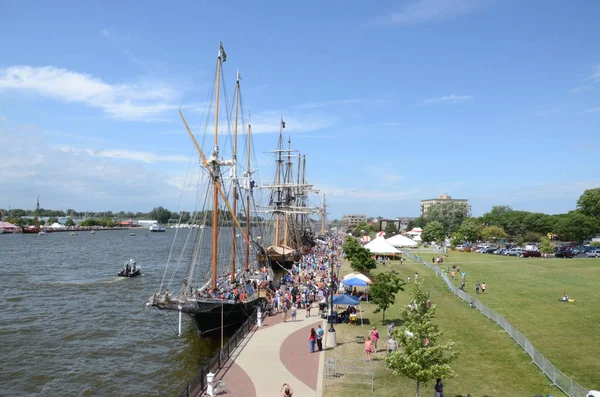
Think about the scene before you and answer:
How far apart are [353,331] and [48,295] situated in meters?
34.2

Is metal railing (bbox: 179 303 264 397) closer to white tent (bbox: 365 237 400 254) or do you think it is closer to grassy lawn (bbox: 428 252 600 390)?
grassy lawn (bbox: 428 252 600 390)

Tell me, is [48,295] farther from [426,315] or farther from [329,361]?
[426,315]

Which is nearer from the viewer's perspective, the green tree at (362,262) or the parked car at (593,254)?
the green tree at (362,262)

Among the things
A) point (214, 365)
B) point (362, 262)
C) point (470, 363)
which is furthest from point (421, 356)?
point (362, 262)

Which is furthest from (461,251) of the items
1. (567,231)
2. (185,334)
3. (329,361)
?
(329,361)

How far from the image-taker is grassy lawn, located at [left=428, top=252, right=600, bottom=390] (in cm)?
2105

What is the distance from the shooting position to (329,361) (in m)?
19.9

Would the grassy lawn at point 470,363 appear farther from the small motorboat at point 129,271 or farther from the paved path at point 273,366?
the small motorboat at point 129,271

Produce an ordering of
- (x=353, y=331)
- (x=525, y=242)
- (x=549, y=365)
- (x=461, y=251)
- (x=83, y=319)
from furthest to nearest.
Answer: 1. (x=525, y=242)
2. (x=461, y=251)
3. (x=83, y=319)
4. (x=353, y=331)
5. (x=549, y=365)

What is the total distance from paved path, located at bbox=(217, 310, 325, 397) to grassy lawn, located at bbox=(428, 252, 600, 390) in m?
11.0

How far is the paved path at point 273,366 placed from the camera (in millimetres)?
17047

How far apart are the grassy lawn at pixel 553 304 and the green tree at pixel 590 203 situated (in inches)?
2290

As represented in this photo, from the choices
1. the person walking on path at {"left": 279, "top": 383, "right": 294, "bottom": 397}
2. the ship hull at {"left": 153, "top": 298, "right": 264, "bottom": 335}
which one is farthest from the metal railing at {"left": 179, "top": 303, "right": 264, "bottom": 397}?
the person walking on path at {"left": 279, "top": 383, "right": 294, "bottom": 397}

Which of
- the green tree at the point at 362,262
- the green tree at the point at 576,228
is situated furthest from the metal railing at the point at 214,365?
the green tree at the point at 576,228
